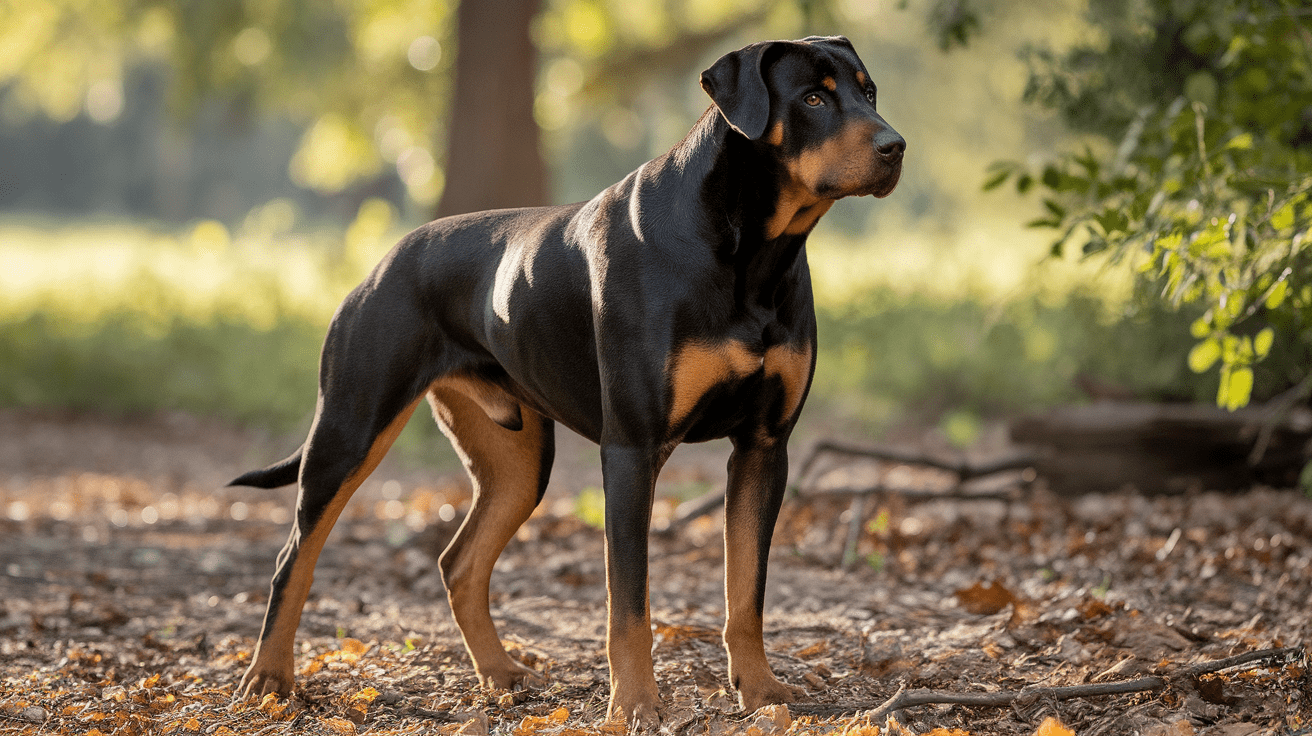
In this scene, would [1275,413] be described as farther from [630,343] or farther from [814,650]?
[630,343]

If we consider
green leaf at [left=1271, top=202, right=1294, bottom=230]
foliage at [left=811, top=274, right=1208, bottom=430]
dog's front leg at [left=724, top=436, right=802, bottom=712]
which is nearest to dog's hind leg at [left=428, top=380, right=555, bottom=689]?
dog's front leg at [left=724, top=436, right=802, bottom=712]

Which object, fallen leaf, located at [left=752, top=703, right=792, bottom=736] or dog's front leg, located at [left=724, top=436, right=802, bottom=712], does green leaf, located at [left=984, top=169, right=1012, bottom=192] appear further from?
fallen leaf, located at [left=752, top=703, right=792, bottom=736]

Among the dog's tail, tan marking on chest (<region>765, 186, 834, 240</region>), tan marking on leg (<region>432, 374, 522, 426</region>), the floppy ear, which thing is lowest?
the dog's tail

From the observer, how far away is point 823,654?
3898 millimetres

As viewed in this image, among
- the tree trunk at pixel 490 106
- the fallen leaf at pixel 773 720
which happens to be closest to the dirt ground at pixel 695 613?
the fallen leaf at pixel 773 720

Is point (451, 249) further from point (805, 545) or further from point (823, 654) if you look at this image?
point (805, 545)

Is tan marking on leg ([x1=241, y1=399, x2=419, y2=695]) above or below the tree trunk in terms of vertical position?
below

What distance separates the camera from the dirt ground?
317cm

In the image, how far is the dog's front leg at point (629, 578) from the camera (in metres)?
3.02

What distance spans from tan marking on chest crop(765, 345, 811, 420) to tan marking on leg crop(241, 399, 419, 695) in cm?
126

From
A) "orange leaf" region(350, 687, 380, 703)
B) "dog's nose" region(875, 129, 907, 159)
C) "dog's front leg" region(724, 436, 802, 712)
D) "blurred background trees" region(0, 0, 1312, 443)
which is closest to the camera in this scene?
"dog's nose" region(875, 129, 907, 159)

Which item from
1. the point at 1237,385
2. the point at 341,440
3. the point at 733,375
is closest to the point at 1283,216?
the point at 1237,385

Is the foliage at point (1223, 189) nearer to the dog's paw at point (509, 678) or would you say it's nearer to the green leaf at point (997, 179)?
the green leaf at point (997, 179)

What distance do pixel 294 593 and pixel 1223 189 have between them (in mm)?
3444
